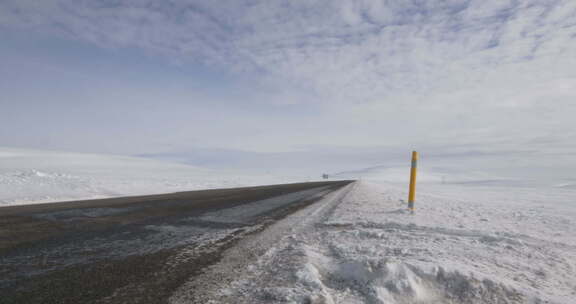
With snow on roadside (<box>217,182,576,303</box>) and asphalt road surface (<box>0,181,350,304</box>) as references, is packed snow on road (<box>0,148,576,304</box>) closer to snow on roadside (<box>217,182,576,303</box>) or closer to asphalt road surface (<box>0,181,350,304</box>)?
snow on roadside (<box>217,182,576,303</box>)

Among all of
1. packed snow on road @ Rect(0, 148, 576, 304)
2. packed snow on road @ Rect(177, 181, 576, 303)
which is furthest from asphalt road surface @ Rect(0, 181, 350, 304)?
packed snow on road @ Rect(177, 181, 576, 303)

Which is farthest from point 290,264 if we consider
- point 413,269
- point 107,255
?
point 107,255

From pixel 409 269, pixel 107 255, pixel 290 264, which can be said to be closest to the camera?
pixel 409 269

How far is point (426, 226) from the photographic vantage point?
399 cm

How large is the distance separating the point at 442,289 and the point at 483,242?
1673mm

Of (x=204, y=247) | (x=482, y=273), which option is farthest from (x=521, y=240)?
(x=204, y=247)

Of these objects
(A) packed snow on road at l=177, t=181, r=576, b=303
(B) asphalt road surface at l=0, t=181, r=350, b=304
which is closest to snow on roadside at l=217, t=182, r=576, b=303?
(A) packed snow on road at l=177, t=181, r=576, b=303

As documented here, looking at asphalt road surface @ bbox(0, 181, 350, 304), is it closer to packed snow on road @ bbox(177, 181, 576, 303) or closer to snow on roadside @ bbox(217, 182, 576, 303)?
packed snow on road @ bbox(177, 181, 576, 303)

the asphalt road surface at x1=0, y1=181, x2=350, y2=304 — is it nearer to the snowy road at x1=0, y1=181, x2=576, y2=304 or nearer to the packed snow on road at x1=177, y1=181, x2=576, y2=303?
the snowy road at x1=0, y1=181, x2=576, y2=304

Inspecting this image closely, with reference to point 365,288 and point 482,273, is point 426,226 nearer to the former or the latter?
point 482,273

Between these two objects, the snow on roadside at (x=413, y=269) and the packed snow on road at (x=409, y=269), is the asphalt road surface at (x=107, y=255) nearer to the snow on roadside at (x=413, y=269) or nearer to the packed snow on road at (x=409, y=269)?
the packed snow on road at (x=409, y=269)

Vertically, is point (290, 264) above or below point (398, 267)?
below

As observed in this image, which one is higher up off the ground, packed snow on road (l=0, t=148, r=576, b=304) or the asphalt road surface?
packed snow on road (l=0, t=148, r=576, b=304)

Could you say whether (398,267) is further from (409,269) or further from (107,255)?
(107,255)
